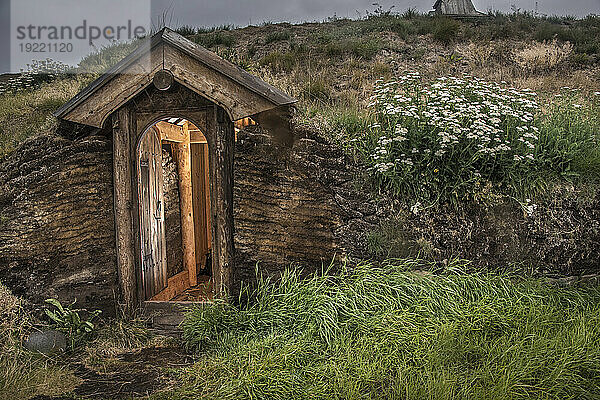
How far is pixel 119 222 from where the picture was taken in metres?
5.97

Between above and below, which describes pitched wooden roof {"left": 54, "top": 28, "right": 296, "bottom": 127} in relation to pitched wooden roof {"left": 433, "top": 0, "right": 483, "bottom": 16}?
below

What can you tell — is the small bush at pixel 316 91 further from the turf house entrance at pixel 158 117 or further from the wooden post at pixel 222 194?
the wooden post at pixel 222 194

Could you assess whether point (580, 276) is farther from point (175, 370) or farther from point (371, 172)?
point (175, 370)

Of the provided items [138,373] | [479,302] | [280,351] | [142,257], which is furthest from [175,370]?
[479,302]

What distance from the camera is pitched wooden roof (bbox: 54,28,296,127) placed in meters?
5.56

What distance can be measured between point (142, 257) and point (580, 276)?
4880mm

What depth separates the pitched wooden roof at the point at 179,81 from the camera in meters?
5.56

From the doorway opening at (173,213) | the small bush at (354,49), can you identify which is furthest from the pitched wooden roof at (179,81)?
the small bush at (354,49)

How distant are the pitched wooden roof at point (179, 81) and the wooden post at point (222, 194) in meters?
0.24

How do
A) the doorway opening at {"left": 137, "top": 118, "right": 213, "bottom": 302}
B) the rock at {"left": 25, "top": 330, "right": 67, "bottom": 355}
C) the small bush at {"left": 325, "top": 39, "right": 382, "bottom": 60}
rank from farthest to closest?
the small bush at {"left": 325, "top": 39, "right": 382, "bottom": 60} → the doorway opening at {"left": 137, "top": 118, "right": 213, "bottom": 302} → the rock at {"left": 25, "top": 330, "right": 67, "bottom": 355}

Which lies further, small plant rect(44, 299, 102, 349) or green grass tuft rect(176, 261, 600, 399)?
small plant rect(44, 299, 102, 349)

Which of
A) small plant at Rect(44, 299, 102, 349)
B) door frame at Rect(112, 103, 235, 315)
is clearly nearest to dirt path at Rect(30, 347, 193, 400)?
small plant at Rect(44, 299, 102, 349)

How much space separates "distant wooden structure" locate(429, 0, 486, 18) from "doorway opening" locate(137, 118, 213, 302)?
11.6 metres

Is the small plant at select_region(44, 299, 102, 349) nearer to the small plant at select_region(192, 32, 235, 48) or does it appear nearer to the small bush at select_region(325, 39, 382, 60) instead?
the small bush at select_region(325, 39, 382, 60)
